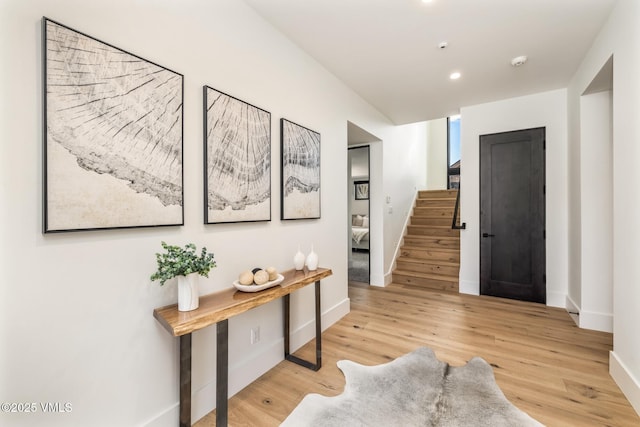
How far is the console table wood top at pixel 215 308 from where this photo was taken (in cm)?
130

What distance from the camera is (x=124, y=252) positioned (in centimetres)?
135

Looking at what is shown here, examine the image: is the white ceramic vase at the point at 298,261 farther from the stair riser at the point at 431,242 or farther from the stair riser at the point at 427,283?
the stair riser at the point at 431,242

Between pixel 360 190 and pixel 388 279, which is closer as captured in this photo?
pixel 388 279

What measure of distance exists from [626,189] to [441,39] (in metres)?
1.73

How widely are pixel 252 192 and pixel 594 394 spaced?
267 centimetres

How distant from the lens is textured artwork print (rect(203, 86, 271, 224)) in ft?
5.64

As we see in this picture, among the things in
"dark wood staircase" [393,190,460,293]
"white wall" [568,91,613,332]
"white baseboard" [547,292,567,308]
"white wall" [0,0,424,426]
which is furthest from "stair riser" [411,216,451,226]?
"white wall" [0,0,424,426]

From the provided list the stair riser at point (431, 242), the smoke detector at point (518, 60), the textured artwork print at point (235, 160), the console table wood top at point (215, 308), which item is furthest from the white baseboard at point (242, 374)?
the smoke detector at point (518, 60)

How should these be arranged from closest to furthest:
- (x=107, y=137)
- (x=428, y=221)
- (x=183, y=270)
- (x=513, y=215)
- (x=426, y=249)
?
(x=107, y=137), (x=183, y=270), (x=513, y=215), (x=426, y=249), (x=428, y=221)

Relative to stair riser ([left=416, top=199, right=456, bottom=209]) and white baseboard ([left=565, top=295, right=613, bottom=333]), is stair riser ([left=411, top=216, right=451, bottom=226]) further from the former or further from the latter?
white baseboard ([left=565, top=295, right=613, bottom=333])

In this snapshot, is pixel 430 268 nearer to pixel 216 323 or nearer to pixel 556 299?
pixel 556 299

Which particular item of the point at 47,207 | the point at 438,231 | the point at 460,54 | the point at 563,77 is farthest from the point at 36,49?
the point at 438,231

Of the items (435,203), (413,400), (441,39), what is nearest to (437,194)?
(435,203)

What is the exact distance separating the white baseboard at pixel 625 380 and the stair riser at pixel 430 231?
301 centimetres
